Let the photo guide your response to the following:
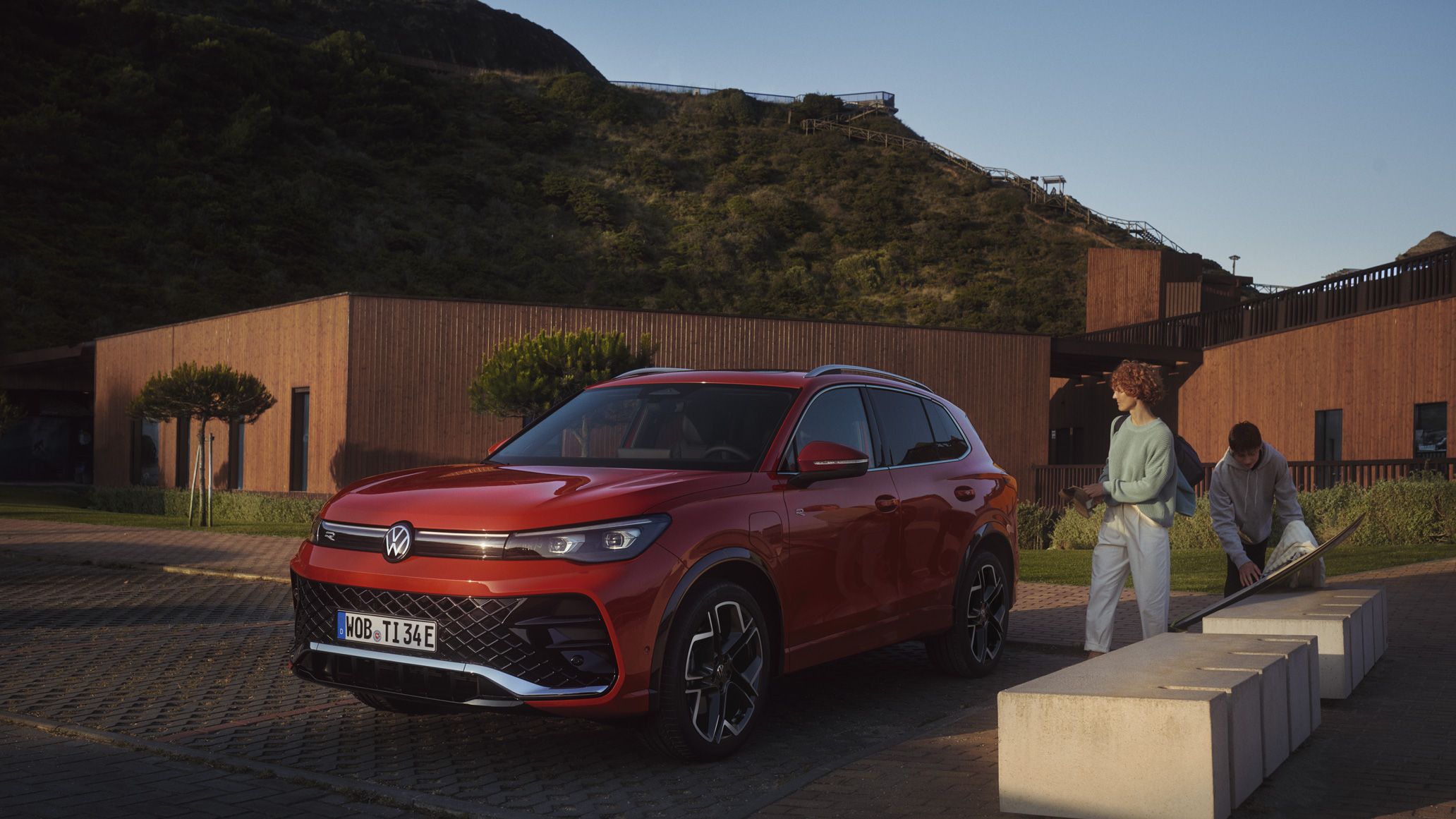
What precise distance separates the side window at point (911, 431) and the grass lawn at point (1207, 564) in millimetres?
6150

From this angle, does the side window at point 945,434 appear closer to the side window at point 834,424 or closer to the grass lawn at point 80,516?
the side window at point 834,424

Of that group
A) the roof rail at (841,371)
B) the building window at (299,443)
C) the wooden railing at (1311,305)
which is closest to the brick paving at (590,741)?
the roof rail at (841,371)

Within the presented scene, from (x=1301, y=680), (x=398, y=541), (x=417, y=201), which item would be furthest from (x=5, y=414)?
(x=417, y=201)

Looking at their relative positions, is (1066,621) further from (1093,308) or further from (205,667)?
(1093,308)

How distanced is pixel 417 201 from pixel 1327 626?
224ft

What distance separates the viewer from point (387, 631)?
5.19 m

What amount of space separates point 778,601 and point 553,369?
17.5 meters

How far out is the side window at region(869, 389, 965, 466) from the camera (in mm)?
7191

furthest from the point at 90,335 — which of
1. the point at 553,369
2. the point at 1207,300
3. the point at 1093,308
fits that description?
the point at 1207,300

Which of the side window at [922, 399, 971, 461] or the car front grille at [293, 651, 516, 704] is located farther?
the side window at [922, 399, 971, 461]

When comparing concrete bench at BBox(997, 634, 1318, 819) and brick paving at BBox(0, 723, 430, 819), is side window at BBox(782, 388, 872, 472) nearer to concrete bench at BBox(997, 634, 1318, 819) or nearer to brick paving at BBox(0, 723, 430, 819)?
concrete bench at BBox(997, 634, 1318, 819)

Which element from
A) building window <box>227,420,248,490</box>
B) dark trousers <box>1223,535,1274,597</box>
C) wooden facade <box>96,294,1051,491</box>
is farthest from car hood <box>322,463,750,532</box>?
building window <box>227,420,248,490</box>

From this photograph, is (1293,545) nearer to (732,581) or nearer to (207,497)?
(732,581)

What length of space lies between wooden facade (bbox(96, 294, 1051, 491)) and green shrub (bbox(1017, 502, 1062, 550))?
8161 millimetres
